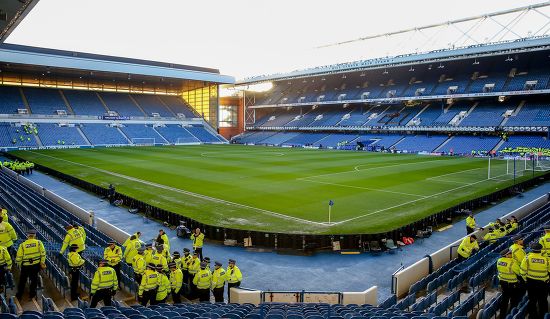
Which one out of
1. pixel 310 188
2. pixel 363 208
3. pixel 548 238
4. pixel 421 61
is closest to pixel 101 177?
pixel 310 188

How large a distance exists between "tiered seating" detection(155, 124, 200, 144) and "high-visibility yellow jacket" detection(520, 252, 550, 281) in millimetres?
72662

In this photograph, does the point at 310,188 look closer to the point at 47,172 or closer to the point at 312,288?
the point at 312,288

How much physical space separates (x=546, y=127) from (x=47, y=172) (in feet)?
196

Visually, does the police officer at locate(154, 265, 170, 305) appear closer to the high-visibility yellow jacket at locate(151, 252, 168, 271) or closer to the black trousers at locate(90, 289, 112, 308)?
the high-visibility yellow jacket at locate(151, 252, 168, 271)

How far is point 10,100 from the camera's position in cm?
6756

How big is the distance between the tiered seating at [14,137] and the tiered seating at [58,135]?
1.85m

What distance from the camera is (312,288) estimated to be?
12945mm

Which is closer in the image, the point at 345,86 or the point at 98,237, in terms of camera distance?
the point at 98,237

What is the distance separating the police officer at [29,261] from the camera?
913cm

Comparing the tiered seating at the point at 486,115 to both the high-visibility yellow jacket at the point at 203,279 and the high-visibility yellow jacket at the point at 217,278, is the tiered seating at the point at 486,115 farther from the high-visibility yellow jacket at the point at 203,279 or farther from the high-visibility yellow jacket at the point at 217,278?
the high-visibility yellow jacket at the point at 203,279

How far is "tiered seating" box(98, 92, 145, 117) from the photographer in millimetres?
79062

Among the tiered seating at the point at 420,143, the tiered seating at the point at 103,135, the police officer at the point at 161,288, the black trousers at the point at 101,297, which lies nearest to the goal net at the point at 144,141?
Answer: the tiered seating at the point at 103,135

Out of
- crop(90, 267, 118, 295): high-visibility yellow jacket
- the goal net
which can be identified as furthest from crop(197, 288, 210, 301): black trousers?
the goal net

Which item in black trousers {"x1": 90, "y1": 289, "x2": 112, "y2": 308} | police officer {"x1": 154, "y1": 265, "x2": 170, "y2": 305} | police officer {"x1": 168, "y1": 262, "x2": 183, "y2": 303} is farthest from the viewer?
police officer {"x1": 168, "y1": 262, "x2": 183, "y2": 303}
